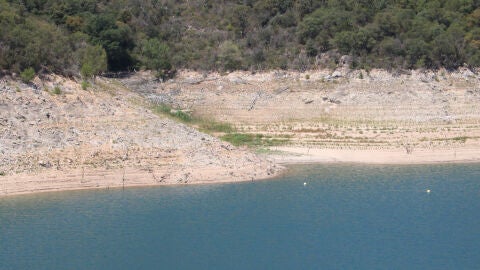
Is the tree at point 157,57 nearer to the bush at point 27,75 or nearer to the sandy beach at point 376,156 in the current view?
the sandy beach at point 376,156

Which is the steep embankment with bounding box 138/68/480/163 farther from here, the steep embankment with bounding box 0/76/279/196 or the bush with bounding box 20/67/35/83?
the bush with bounding box 20/67/35/83

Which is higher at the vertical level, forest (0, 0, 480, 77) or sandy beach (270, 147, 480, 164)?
forest (0, 0, 480, 77)

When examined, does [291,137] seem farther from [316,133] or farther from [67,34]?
[67,34]

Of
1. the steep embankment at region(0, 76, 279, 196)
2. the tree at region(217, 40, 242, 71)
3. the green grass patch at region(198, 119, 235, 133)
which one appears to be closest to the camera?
the steep embankment at region(0, 76, 279, 196)

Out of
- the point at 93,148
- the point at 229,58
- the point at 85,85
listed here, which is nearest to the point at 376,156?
the point at 229,58

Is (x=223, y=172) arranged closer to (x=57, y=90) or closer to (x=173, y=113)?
(x=57, y=90)

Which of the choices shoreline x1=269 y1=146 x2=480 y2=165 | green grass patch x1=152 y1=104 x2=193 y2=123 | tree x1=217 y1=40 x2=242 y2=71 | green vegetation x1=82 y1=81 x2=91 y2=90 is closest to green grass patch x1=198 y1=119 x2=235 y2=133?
green grass patch x1=152 y1=104 x2=193 y2=123

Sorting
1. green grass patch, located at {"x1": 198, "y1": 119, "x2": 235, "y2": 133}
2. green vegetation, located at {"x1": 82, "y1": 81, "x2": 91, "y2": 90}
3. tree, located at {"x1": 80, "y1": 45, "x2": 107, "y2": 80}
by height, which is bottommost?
green grass patch, located at {"x1": 198, "y1": 119, "x2": 235, "y2": 133}
